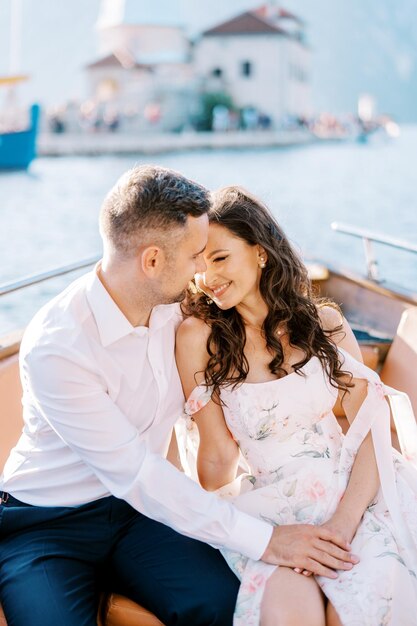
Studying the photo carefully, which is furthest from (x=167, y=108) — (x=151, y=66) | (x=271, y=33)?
(x=271, y=33)

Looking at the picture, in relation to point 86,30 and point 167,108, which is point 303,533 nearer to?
point 167,108

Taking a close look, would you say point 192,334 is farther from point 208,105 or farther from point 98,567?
point 208,105

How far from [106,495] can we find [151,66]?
177 ft

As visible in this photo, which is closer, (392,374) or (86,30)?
(392,374)

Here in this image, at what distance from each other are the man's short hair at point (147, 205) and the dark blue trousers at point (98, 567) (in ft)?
1.95

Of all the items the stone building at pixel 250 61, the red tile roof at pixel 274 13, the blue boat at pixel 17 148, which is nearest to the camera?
the blue boat at pixel 17 148

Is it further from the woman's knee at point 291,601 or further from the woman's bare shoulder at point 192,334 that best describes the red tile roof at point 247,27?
the woman's knee at point 291,601

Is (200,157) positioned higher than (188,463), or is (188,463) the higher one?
(188,463)

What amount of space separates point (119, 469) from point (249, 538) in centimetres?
30

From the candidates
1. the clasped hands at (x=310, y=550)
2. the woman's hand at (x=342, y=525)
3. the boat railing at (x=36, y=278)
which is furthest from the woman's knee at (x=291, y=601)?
the boat railing at (x=36, y=278)

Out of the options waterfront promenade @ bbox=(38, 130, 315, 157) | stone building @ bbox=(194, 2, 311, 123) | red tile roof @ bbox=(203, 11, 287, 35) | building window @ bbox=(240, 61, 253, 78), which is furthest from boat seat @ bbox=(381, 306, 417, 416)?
red tile roof @ bbox=(203, 11, 287, 35)

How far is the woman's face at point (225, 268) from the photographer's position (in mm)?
1906

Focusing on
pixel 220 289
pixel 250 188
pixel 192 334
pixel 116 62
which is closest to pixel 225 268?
pixel 220 289

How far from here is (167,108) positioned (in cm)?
4928
